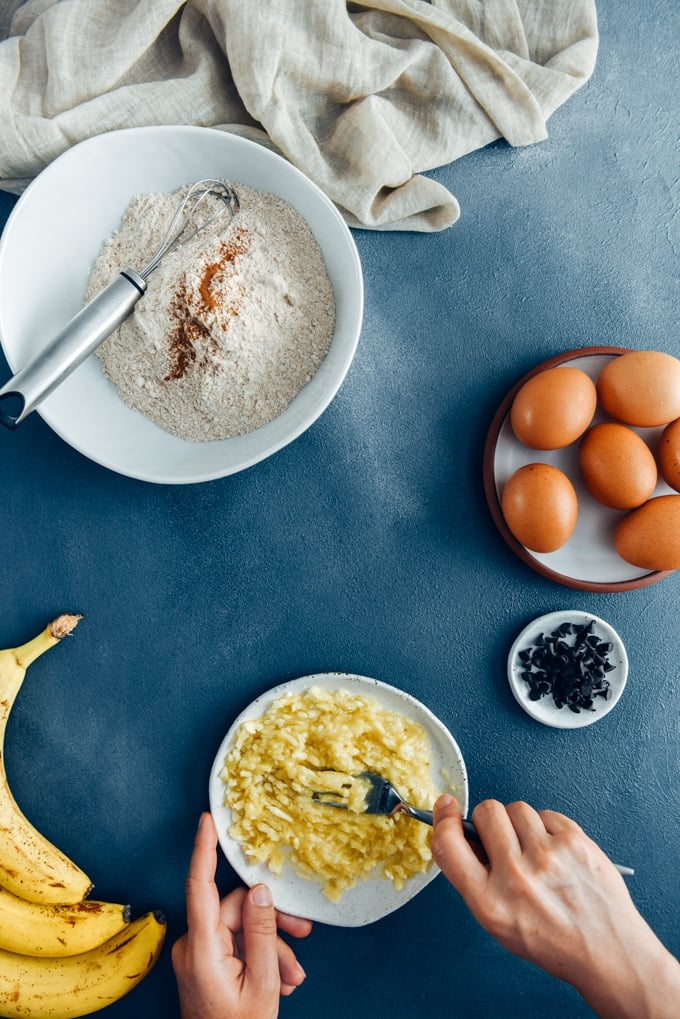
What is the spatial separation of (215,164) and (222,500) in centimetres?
51

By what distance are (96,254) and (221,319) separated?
266 millimetres

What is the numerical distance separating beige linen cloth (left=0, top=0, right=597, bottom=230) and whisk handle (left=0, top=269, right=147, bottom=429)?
29cm

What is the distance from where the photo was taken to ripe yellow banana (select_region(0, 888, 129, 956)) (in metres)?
1.18

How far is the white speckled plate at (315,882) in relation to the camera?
1226 millimetres

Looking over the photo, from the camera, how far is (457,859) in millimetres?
986

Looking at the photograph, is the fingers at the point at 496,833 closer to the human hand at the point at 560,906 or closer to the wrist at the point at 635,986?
the human hand at the point at 560,906

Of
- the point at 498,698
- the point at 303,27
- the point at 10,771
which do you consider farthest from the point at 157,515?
the point at 303,27

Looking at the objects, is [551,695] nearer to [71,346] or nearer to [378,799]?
[378,799]

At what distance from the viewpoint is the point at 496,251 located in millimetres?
1288

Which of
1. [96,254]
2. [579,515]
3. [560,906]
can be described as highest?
[96,254]

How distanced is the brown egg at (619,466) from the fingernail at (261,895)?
799mm

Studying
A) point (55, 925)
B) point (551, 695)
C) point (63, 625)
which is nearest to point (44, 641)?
point (63, 625)

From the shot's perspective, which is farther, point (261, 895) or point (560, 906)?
point (261, 895)

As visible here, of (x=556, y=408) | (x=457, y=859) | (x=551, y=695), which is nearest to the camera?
(x=457, y=859)
